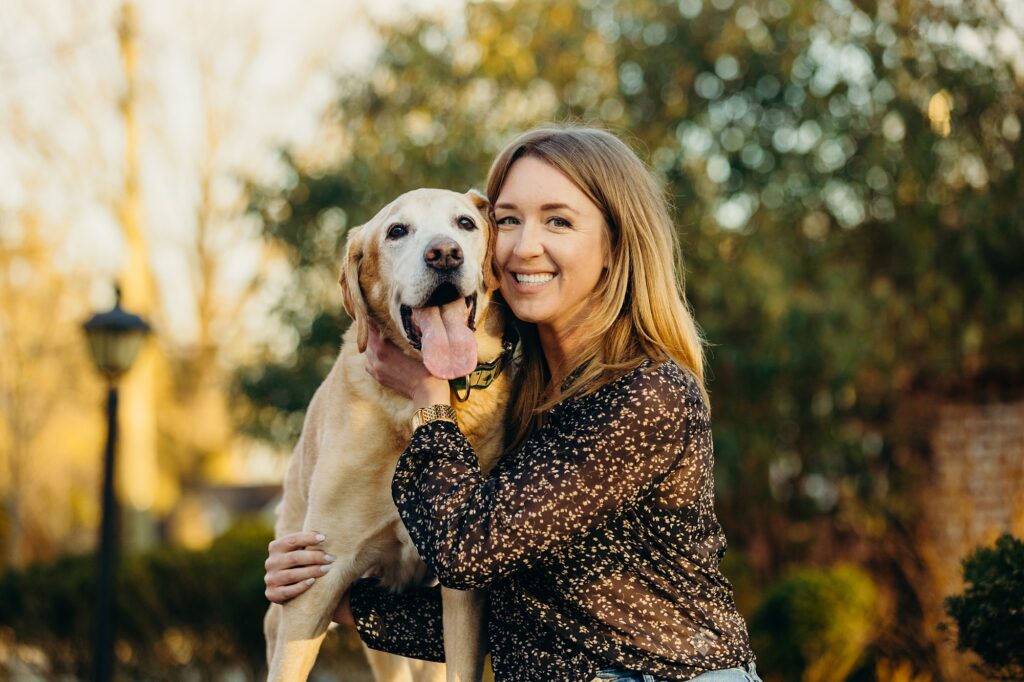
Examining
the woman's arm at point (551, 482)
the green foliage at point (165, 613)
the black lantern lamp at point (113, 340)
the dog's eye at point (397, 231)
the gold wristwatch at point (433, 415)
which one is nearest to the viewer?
the woman's arm at point (551, 482)

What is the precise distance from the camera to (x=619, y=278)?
285 centimetres

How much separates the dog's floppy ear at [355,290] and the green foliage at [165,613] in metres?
5.33

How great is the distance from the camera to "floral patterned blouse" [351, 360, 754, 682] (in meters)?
2.48

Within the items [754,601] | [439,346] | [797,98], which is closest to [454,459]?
[439,346]

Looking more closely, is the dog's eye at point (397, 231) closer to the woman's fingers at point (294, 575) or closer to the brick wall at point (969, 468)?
the woman's fingers at point (294, 575)

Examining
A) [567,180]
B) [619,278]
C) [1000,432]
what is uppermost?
[567,180]

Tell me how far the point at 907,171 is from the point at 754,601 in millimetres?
3516

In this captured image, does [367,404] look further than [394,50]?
No

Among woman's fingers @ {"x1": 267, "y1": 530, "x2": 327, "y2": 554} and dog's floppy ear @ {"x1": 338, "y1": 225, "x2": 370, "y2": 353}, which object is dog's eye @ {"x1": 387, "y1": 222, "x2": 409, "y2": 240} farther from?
woman's fingers @ {"x1": 267, "y1": 530, "x2": 327, "y2": 554}

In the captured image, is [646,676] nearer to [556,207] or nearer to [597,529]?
Result: [597,529]

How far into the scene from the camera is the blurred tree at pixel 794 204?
318 inches

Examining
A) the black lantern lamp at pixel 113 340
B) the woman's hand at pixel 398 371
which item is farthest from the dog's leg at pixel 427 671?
the black lantern lamp at pixel 113 340

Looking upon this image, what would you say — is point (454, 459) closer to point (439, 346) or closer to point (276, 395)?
point (439, 346)

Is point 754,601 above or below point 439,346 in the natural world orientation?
below
